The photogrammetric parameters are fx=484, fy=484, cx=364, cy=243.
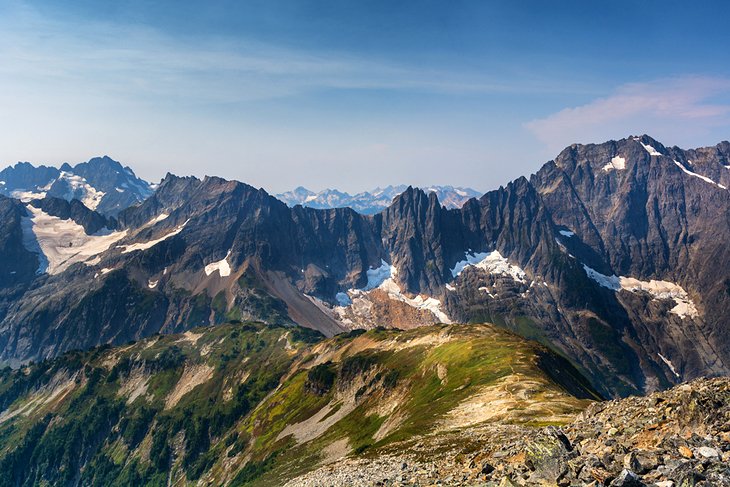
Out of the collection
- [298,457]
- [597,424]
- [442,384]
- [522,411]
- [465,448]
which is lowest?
[298,457]

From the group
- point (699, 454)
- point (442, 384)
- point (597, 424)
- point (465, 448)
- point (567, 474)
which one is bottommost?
point (442, 384)

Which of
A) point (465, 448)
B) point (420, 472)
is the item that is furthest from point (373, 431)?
point (420, 472)

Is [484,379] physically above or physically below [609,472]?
below

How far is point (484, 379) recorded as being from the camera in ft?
490

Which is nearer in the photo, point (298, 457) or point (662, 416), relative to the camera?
point (662, 416)

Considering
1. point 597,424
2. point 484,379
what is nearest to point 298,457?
point 484,379

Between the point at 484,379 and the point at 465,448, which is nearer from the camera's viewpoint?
the point at 465,448

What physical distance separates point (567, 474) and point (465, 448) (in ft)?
125

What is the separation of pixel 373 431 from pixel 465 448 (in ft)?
319

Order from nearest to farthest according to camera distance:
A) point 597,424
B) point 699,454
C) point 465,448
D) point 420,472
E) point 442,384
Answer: point 699,454
point 597,424
point 420,472
point 465,448
point 442,384

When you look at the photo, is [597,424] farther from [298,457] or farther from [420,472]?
[298,457]

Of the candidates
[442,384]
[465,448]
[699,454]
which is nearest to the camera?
[699,454]

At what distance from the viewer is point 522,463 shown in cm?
3788

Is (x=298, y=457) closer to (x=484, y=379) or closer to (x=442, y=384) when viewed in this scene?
(x=442, y=384)
